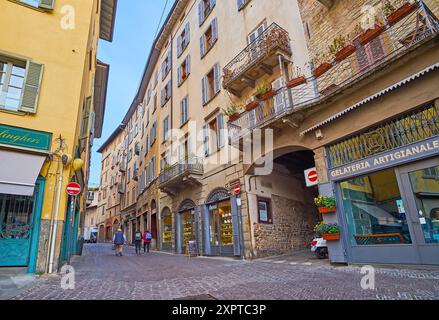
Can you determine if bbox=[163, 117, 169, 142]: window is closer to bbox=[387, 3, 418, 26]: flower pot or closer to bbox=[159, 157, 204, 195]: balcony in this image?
bbox=[159, 157, 204, 195]: balcony

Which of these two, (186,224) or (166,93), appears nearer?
(186,224)

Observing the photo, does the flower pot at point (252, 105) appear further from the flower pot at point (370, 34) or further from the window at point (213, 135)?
the flower pot at point (370, 34)

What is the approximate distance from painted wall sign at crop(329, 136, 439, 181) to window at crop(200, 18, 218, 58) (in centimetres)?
1065

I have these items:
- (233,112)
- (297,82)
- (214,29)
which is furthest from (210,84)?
(297,82)

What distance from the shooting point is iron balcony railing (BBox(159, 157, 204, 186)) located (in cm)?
1420

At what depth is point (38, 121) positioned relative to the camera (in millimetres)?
7922

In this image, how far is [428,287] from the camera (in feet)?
14.7

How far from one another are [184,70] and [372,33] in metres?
13.8

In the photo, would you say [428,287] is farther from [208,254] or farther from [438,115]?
[208,254]

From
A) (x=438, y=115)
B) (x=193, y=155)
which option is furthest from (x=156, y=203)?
(x=438, y=115)

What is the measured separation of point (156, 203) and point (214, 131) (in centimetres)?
850

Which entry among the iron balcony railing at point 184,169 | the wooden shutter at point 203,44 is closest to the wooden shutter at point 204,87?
the wooden shutter at point 203,44

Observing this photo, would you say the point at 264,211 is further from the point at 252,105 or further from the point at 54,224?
the point at 54,224
